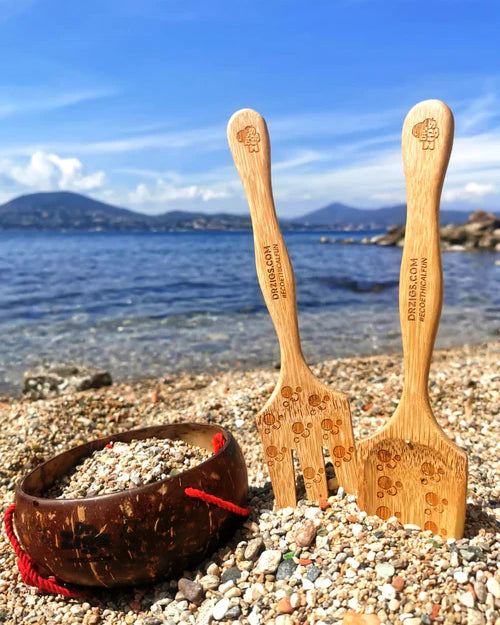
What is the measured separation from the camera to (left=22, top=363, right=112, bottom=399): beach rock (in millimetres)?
6688

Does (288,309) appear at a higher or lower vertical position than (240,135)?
lower

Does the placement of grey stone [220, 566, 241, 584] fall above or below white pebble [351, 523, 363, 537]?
below

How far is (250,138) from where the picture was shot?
9.54 feet

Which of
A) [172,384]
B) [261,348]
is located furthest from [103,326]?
[172,384]

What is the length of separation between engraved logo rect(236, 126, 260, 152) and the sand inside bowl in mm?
1665

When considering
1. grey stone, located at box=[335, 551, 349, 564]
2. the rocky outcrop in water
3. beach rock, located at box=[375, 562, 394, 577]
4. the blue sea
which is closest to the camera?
beach rock, located at box=[375, 562, 394, 577]

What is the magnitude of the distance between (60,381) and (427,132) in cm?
556

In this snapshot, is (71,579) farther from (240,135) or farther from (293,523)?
(240,135)

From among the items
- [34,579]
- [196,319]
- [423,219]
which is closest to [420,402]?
[423,219]

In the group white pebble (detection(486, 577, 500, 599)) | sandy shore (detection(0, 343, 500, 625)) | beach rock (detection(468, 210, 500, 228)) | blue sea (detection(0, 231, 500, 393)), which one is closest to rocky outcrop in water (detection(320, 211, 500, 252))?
beach rock (detection(468, 210, 500, 228))

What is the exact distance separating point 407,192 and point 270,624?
6.53 feet

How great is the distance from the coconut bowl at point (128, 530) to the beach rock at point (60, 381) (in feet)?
13.6

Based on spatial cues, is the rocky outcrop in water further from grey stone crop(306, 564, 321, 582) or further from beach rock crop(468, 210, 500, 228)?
grey stone crop(306, 564, 321, 582)

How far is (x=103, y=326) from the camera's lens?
11906 mm
